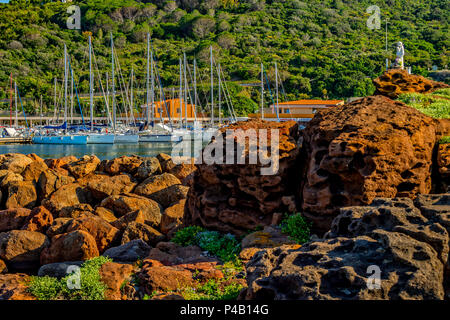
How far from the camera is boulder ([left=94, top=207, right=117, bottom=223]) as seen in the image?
39.3 ft

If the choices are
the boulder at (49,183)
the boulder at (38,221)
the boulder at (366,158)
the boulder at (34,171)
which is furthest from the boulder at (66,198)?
the boulder at (366,158)

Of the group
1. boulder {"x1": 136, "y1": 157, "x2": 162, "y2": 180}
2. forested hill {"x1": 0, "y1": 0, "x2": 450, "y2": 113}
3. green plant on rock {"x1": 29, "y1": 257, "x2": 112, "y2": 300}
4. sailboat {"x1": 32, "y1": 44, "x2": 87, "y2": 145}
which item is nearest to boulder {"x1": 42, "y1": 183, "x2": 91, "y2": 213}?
boulder {"x1": 136, "y1": 157, "x2": 162, "y2": 180}

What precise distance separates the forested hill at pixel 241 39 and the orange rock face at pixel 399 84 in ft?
205

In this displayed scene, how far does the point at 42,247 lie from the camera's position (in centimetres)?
945

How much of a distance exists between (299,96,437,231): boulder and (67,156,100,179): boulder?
1141 centimetres

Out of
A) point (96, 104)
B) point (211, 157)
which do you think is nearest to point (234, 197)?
point (211, 157)

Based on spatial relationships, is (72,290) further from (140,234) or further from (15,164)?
(15,164)

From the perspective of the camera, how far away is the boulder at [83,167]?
17.0 m

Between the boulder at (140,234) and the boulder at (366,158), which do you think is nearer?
the boulder at (366,158)

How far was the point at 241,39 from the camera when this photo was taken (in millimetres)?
117938

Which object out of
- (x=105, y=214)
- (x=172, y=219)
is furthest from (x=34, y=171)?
(x=172, y=219)

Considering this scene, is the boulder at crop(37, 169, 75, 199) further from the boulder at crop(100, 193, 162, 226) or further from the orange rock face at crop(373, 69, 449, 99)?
the orange rock face at crop(373, 69, 449, 99)

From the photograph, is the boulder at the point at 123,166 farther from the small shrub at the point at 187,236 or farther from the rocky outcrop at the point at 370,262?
the rocky outcrop at the point at 370,262

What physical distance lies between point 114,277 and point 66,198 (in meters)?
7.12
